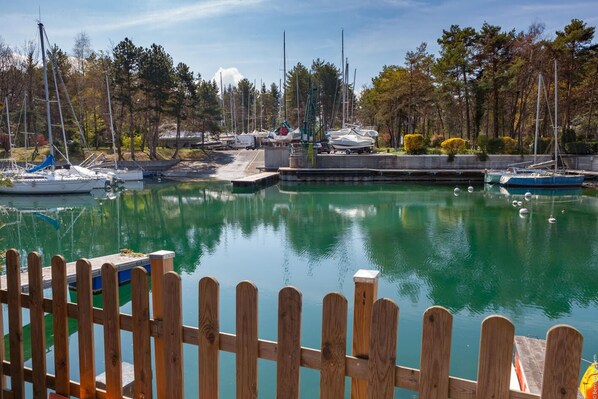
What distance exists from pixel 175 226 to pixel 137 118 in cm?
2402

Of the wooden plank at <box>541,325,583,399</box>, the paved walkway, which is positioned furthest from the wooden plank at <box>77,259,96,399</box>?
the paved walkway

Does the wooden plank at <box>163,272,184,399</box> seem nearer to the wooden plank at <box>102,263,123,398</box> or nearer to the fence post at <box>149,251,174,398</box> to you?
the fence post at <box>149,251,174,398</box>

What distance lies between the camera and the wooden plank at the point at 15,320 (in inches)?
101

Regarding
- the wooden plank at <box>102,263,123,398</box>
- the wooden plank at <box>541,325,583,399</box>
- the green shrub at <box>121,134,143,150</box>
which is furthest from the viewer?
the green shrub at <box>121,134,143,150</box>

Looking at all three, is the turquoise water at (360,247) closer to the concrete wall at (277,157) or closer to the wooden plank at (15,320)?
the wooden plank at (15,320)

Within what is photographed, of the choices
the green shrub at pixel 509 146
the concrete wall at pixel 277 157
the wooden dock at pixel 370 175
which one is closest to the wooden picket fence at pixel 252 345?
the wooden dock at pixel 370 175

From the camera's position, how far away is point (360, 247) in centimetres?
1230

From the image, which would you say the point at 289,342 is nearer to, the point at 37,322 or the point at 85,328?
the point at 85,328

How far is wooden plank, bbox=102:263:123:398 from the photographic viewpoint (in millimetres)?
2242

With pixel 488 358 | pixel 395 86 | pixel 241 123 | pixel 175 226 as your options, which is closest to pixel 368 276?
pixel 488 358

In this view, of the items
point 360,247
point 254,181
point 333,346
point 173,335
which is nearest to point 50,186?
point 254,181

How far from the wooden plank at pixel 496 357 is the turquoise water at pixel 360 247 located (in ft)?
12.0

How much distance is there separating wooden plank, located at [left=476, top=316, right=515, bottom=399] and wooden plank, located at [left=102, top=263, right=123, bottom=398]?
5.59 feet

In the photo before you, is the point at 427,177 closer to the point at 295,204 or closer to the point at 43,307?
the point at 295,204
